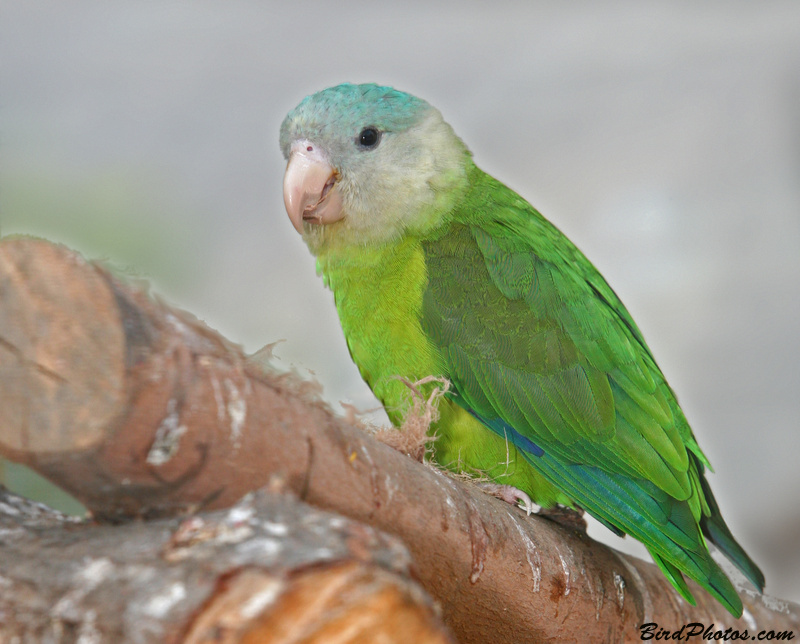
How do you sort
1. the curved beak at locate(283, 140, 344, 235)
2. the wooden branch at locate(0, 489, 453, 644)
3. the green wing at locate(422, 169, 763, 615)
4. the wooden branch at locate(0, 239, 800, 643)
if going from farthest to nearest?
the curved beak at locate(283, 140, 344, 235) < the green wing at locate(422, 169, 763, 615) < the wooden branch at locate(0, 239, 800, 643) < the wooden branch at locate(0, 489, 453, 644)

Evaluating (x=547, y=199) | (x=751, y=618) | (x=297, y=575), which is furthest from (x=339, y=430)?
(x=547, y=199)

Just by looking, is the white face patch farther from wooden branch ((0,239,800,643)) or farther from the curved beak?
wooden branch ((0,239,800,643))

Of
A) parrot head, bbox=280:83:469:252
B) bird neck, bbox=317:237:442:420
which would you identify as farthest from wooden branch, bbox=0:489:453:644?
parrot head, bbox=280:83:469:252

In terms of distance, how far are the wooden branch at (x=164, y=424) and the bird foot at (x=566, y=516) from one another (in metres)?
0.56

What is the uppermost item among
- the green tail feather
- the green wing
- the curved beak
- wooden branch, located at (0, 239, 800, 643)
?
the curved beak

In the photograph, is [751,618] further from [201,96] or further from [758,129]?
[201,96]

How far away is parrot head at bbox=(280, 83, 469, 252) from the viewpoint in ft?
6.49

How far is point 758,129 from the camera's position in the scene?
3.69 meters

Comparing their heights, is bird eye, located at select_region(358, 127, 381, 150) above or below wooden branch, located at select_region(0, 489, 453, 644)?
above

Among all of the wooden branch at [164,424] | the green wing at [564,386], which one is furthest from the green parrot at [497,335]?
the wooden branch at [164,424]

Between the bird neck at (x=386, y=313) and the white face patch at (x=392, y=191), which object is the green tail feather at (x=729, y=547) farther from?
the white face patch at (x=392, y=191)

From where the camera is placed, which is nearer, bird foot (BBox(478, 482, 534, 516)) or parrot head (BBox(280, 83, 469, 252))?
bird foot (BBox(478, 482, 534, 516))

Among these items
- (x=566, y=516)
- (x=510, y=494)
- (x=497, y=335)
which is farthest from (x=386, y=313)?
(x=566, y=516)

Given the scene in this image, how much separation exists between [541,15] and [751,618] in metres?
2.90
